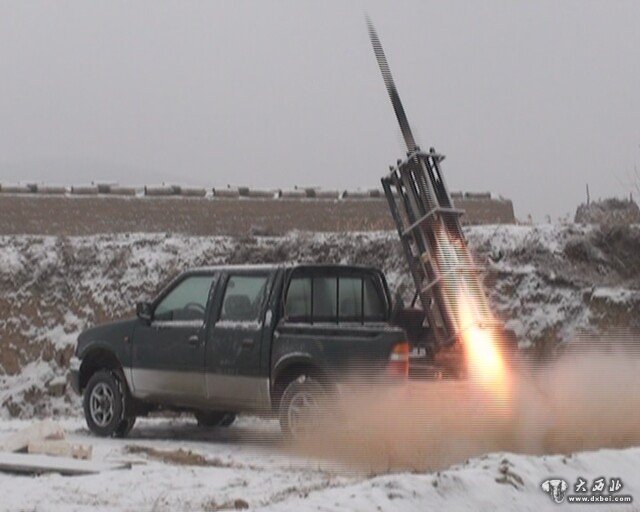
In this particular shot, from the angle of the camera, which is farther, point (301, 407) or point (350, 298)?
point (350, 298)

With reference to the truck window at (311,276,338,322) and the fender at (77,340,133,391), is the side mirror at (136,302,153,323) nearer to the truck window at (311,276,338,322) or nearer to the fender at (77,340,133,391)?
the fender at (77,340,133,391)

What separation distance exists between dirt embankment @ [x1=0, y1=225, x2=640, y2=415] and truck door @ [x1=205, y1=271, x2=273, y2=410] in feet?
22.8

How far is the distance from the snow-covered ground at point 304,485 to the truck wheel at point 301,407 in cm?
29

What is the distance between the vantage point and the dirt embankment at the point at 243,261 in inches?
768

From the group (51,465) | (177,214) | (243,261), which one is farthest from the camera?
(177,214)

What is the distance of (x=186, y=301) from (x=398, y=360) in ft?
9.96

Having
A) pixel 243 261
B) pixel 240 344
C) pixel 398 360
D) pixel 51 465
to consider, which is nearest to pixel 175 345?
pixel 240 344

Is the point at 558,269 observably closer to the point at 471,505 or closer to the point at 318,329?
the point at 318,329

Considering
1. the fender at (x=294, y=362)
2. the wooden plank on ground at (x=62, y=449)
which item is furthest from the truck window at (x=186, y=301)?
the wooden plank on ground at (x=62, y=449)

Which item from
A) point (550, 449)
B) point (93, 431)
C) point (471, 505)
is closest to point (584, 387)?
point (550, 449)

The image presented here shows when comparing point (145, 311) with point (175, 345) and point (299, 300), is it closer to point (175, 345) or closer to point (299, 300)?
point (175, 345)

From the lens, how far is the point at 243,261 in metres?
24.4

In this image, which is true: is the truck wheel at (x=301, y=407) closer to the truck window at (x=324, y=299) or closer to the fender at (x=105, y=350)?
the truck window at (x=324, y=299)

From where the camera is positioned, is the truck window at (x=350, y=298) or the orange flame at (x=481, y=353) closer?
the orange flame at (x=481, y=353)
